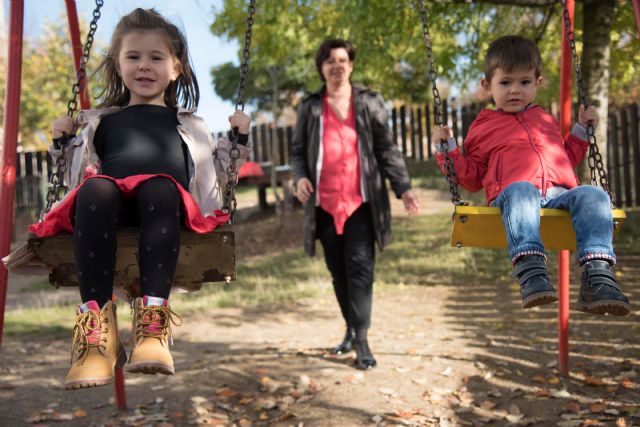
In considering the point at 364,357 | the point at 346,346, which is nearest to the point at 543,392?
the point at 364,357

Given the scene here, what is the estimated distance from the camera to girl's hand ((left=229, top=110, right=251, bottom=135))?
8.96 feet

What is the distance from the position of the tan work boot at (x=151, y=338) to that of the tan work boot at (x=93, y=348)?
0.24 feet

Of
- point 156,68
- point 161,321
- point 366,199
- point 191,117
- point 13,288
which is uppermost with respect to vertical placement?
point 156,68

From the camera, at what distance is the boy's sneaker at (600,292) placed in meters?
2.30

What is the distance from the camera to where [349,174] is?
161 inches

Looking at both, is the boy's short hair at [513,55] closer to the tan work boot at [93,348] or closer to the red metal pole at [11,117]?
the tan work boot at [93,348]

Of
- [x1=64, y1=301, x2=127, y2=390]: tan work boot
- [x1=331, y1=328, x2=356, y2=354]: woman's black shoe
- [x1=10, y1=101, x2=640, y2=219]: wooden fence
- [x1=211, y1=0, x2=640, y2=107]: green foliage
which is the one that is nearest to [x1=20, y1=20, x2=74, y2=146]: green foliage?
[x1=10, y1=101, x2=640, y2=219]: wooden fence

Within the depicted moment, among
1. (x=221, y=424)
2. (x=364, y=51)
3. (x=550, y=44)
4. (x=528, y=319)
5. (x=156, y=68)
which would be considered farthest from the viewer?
(x=550, y=44)

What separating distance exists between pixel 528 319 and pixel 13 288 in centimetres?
753

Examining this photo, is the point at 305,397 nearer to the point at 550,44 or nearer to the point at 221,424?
the point at 221,424

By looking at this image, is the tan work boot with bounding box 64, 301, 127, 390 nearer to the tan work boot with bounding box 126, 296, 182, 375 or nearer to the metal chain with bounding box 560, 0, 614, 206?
the tan work boot with bounding box 126, 296, 182, 375

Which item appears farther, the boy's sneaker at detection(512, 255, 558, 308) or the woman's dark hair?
the woman's dark hair

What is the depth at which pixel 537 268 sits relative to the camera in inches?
96.0

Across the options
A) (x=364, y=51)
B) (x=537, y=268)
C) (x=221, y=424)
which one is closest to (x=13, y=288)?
(x=364, y=51)
